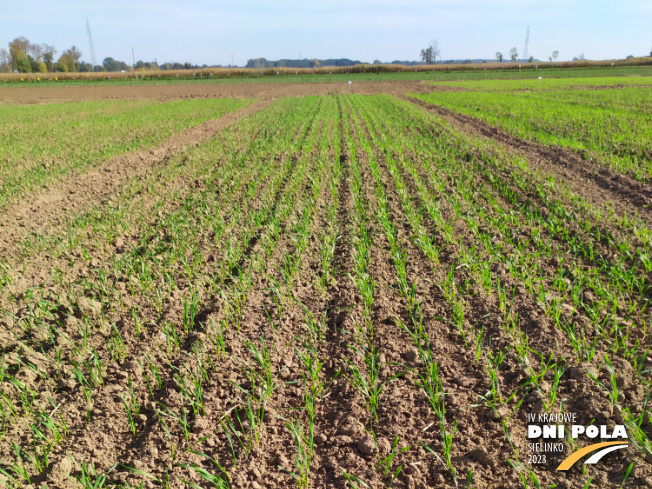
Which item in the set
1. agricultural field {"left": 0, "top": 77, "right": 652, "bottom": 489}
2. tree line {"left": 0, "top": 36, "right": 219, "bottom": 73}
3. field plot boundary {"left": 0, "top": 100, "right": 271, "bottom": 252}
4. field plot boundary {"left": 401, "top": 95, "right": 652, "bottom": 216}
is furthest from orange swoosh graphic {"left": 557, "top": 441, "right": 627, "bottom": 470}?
tree line {"left": 0, "top": 36, "right": 219, "bottom": 73}

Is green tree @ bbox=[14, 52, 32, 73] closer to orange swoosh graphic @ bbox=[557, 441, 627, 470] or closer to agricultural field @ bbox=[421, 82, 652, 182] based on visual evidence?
agricultural field @ bbox=[421, 82, 652, 182]

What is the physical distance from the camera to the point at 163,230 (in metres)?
6.39

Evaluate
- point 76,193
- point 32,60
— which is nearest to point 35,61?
point 32,60

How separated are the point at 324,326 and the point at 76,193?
760 centimetres

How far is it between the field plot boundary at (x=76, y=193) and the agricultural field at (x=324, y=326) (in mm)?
87

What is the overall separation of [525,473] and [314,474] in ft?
4.39

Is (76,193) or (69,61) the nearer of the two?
(76,193)

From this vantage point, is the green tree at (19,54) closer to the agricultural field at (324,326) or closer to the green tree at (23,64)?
the green tree at (23,64)

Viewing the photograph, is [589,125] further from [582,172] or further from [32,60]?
[32,60]

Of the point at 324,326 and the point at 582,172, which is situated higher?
the point at 582,172

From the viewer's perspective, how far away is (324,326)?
3.82 metres

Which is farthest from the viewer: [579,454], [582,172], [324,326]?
[582,172]

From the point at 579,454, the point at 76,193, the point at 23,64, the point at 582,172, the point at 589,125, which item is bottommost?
the point at 579,454

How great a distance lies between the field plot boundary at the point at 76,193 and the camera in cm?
683
